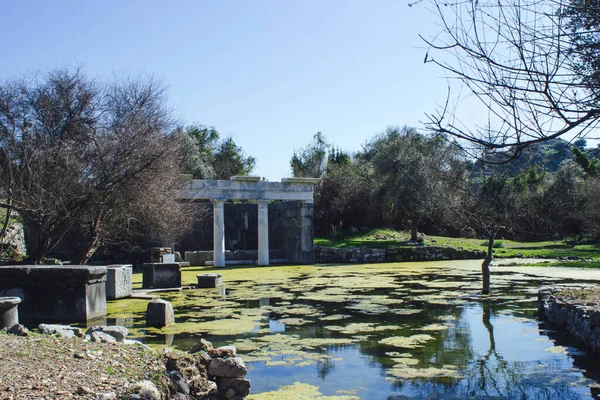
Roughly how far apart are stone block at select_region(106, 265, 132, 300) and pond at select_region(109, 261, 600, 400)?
537mm

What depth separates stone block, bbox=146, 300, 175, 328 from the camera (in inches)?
460

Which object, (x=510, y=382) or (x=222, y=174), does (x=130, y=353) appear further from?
(x=222, y=174)

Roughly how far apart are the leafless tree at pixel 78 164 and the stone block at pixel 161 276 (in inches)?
59.6

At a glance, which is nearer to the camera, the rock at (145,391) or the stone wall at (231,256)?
the rock at (145,391)

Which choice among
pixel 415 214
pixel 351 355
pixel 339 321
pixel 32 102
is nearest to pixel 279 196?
pixel 415 214

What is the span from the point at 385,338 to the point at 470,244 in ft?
90.5

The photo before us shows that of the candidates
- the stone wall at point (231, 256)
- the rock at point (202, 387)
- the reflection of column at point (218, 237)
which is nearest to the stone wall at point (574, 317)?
the rock at point (202, 387)

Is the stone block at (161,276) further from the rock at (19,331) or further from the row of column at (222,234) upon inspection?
the rock at (19,331)

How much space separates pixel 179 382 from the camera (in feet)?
21.6

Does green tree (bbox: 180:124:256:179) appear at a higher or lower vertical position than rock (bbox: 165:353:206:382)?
higher

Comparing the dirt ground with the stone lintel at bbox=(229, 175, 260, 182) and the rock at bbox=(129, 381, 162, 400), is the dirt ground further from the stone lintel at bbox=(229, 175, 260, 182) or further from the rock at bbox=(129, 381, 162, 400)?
the stone lintel at bbox=(229, 175, 260, 182)

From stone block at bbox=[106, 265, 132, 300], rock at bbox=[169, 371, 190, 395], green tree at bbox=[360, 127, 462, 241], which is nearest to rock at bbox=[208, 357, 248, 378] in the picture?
rock at bbox=[169, 371, 190, 395]

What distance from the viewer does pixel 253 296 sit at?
1658 centimetres

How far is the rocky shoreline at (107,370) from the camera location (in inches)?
222
